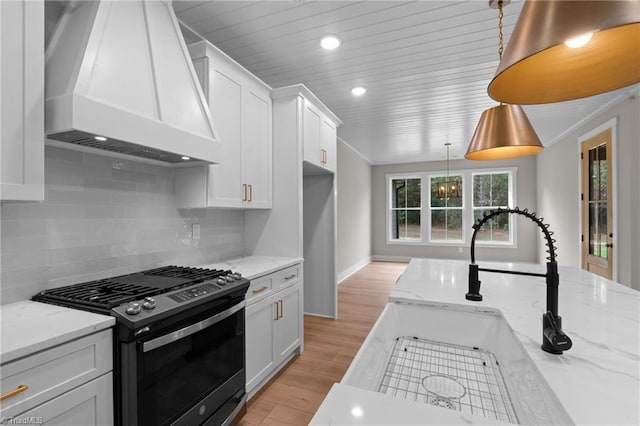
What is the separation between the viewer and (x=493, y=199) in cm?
741

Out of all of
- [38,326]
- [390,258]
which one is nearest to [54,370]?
[38,326]

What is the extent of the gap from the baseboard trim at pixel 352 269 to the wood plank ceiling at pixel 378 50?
9.57 ft

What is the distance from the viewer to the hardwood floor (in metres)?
2.08

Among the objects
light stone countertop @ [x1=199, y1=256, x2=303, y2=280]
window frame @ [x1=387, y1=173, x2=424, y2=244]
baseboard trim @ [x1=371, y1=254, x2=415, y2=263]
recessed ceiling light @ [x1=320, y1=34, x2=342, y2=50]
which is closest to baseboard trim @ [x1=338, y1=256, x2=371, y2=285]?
baseboard trim @ [x1=371, y1=254, x2=415, y2=263]

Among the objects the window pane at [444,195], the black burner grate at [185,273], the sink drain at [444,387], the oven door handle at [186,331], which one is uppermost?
the window pane at [444,195]

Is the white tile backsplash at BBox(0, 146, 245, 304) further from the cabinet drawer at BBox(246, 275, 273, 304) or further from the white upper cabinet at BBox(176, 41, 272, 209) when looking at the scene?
the cabinet drawer at BBox(246, 275, 273, 304)

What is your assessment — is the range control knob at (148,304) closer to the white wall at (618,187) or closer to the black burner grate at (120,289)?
the black burner grate at (120,289)

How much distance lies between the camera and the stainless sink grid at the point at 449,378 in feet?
2.99

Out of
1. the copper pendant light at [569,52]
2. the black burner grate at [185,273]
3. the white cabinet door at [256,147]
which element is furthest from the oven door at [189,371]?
the copper pendant light at [569,52]

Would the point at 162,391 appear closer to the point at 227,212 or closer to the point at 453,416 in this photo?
the point at 453,416

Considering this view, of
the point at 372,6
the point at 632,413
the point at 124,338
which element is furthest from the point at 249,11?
the point at 632,413

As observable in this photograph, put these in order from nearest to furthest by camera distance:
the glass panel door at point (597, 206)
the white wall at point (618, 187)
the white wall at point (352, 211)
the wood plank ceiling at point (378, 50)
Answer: the wood plank ceiling at point (378, 50), the white wall at point (618, 187), the glass panel door at point (597, 206), the white wall at point (352, 211)

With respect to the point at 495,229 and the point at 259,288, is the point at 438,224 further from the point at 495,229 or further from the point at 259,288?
the point at 259,288

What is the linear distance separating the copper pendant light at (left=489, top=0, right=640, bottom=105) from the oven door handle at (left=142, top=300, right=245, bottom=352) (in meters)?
1.64
